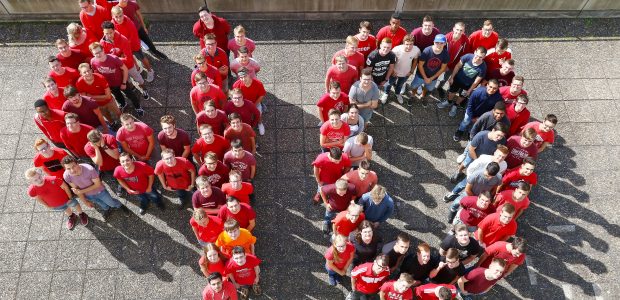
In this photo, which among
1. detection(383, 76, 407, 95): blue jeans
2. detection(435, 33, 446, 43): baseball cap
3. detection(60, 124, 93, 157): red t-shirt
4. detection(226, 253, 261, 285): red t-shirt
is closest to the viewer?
detection(226, 253, 261, 285): red t-shirt

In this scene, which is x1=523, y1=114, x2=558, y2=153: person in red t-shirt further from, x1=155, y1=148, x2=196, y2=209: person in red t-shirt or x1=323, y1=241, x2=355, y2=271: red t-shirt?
x1=155, y1=148, x2=196, y2=209: person in red t-shirt

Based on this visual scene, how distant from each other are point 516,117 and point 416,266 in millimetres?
3725

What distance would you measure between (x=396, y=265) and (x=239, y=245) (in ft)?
8.76

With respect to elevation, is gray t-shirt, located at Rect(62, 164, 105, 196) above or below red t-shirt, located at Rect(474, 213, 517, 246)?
above

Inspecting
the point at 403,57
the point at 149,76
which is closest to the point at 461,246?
the point at 403,57

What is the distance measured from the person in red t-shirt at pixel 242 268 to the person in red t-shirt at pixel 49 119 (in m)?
4.38

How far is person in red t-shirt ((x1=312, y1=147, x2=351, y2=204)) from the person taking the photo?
7879mm

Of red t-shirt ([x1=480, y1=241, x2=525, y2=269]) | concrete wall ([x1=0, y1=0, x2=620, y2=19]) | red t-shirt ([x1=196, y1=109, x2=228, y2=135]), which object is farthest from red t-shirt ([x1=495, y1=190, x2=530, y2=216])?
concrete wall ([x1=0, y1=0, x2=620, y2=19])

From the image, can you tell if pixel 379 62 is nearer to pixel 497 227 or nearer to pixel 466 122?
pixel 466 122

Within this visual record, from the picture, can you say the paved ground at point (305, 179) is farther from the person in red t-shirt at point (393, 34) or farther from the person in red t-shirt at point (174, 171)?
the person in red t-shirt at point (393, 34)

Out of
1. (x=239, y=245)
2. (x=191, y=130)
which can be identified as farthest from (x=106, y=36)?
(x=239, y=245)

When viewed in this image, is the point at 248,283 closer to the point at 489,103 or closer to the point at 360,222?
the point at 360,222

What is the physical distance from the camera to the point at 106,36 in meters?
9.52

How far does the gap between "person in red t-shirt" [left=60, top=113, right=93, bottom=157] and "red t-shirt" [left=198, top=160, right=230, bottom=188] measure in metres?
2.39
